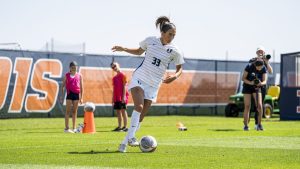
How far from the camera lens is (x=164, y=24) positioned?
1384cm

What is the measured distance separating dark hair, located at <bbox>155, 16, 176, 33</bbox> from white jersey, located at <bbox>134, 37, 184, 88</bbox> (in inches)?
10.7

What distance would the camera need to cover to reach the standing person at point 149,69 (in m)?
13.9

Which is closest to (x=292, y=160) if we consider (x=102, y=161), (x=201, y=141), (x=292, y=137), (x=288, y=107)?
(x=102, y=161)

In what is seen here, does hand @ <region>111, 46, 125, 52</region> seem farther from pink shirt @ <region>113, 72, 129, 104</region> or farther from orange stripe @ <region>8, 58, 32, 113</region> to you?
orange stripe @ <region>8, 58, 32, 113</region>

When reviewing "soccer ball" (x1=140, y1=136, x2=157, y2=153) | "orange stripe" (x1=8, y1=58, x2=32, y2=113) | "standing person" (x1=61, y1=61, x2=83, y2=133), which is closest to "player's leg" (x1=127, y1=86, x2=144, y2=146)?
"soccer ball" (x1=140, y1=136, x2=157, y2=153)

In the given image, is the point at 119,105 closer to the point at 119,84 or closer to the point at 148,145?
the point at 119,84

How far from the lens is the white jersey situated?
13945mm

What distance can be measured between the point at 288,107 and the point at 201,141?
15.6m

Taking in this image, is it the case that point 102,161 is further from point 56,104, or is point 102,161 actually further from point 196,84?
point 196,84

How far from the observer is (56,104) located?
34.9m

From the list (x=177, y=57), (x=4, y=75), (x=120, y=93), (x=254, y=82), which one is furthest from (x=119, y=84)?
(x=4, y=75)

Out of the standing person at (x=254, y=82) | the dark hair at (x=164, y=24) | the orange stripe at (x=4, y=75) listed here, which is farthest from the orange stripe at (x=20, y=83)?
the dark hair at (x=164, y=24)

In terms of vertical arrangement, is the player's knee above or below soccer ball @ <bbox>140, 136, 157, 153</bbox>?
above

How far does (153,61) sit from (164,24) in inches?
26.7
